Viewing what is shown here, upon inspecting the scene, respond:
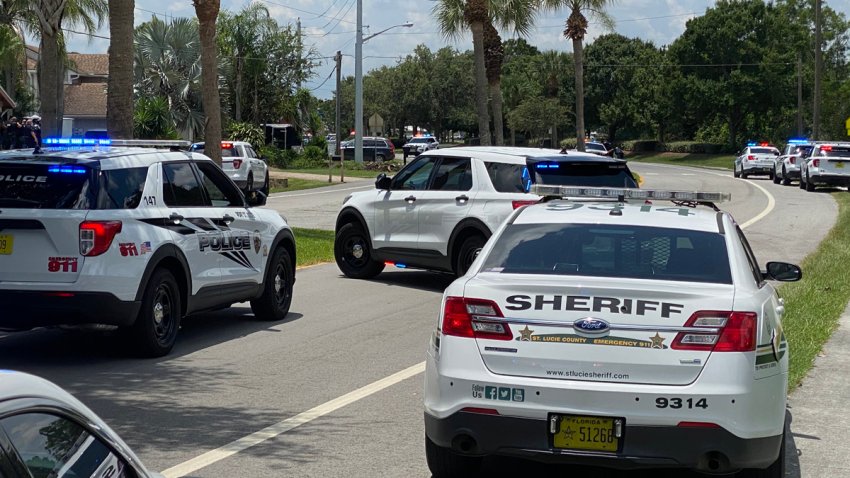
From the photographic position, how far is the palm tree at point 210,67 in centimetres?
2377

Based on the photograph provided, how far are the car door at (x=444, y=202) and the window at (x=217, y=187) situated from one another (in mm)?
3744

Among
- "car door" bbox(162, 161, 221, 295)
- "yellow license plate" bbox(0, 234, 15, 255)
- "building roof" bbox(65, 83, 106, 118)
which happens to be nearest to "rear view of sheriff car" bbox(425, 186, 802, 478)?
"yellow license plate" bbox(0, 234, 15, 255)

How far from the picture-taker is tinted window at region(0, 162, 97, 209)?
32.5 ft

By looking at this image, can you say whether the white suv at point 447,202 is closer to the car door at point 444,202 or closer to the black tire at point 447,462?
the car door at point 444,202

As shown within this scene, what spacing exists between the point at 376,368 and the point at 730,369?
4.69 m

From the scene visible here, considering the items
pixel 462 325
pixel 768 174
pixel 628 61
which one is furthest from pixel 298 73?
pixel 462 325

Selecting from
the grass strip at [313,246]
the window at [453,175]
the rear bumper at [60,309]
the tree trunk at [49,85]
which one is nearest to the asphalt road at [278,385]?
the rear bumper at [60,309]

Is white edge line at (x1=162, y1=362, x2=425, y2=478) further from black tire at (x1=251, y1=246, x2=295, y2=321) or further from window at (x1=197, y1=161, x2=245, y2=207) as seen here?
window at (x1=197, y1=161, x2=245, y2=207)

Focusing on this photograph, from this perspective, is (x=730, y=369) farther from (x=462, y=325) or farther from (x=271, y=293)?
(x=271, y=293)

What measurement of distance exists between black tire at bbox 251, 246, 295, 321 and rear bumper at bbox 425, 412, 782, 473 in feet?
21.9

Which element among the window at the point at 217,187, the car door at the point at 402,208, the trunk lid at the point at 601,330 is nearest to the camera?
the trunk lid at the point at 601,330

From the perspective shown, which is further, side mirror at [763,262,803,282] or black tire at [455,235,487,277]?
black tire at [455,235,487,277]

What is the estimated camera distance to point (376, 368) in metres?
10.2

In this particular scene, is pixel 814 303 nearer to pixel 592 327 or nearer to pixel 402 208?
pixel 402 208
